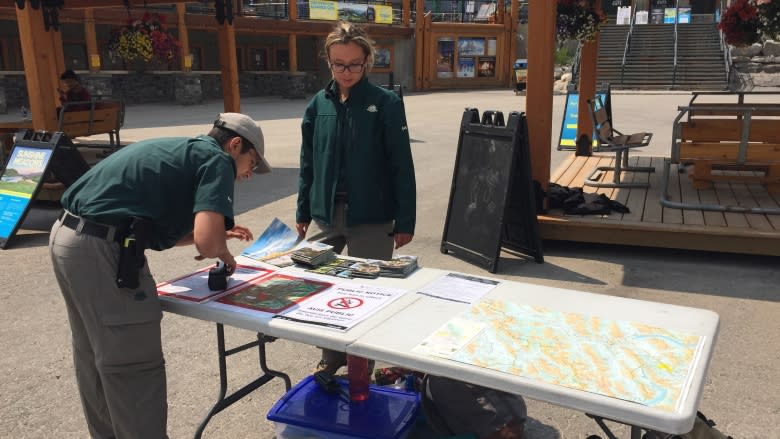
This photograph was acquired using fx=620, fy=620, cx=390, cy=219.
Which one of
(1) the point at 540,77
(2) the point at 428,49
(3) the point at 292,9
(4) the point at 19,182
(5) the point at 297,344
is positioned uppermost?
(3) the point at 292,9

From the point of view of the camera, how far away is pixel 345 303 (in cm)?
232

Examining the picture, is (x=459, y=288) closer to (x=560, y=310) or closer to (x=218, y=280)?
(x=560, y=310)

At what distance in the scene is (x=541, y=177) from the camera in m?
6.06

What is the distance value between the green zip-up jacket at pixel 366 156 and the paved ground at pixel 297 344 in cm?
111

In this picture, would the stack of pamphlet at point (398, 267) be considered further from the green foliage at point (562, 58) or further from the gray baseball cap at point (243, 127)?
the green foliage at point (562, 58)

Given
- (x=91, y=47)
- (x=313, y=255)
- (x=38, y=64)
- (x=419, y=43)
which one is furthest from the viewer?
(x=419, y=43)

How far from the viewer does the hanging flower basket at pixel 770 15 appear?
6527mm

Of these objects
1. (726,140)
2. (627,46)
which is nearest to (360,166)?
(726,140)

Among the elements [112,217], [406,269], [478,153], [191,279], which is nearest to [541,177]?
[478,153]

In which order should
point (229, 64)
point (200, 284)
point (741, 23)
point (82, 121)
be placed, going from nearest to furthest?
point (200, 284), point (741, 23), point (229, 64), point (82, 121)

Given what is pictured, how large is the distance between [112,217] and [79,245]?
0.16 meters

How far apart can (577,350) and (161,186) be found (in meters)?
1.54

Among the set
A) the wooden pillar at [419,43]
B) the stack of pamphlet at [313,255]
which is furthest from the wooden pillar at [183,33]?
the stack of pamphlet at [313,255]

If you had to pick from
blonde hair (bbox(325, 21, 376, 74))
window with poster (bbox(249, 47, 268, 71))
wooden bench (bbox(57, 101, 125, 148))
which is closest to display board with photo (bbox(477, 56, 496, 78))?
window with poster (bbox(249, 47, 268, 71))
